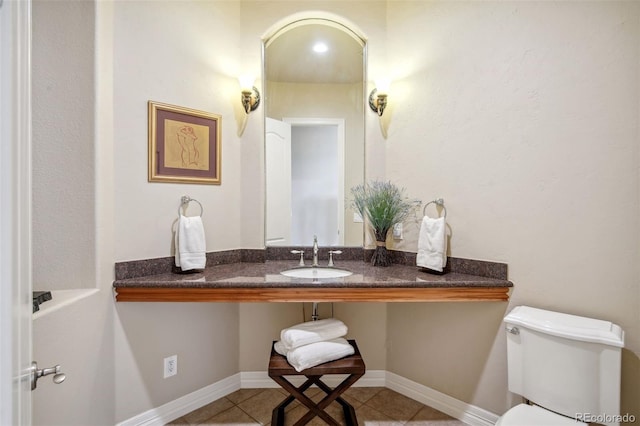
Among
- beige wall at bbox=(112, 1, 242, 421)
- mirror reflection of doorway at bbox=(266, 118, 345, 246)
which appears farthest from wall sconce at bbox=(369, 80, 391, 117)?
beige wall at bbox=(112, 1, 242, 421)

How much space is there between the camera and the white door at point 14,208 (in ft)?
2.03

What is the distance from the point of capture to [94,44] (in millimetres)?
1554

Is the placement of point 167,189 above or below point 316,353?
above

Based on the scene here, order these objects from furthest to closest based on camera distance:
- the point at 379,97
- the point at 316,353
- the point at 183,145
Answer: the point at 379,97 < the point at 183,145 < the point at 316,353

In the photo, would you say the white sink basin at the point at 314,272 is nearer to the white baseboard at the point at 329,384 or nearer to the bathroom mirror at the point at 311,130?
the bathroom mirror at the point at 311,130

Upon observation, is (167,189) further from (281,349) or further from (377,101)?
(377,101)

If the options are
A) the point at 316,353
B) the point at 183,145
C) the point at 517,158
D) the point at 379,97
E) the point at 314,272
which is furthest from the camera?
the point at 379,97

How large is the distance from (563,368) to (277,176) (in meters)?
1.83

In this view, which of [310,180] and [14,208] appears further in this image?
[310,180]

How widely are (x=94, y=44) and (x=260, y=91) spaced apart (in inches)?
37.3

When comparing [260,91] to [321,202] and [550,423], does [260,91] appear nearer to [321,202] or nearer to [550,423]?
[321,202]

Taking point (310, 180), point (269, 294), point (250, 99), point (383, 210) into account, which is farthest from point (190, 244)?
point (383, 210)

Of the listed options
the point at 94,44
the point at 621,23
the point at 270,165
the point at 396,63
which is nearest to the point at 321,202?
the point at 270,165

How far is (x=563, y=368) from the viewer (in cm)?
137
